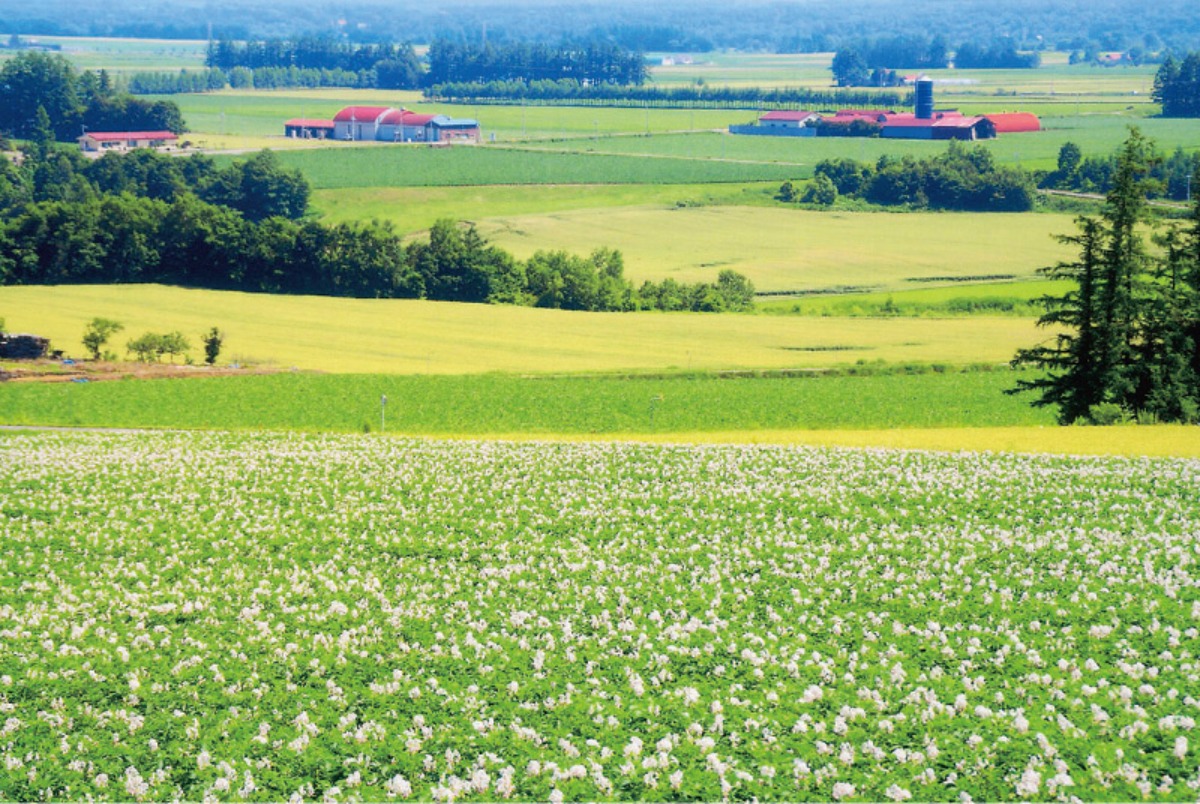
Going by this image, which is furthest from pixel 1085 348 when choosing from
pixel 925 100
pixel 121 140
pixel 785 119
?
pixel 785 119

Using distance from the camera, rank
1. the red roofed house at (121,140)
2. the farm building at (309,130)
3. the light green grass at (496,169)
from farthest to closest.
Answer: the farm building at (309,130)
the red roofed house at (121,140)
the light green grass at (496,169)

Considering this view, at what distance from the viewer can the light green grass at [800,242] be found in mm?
101500

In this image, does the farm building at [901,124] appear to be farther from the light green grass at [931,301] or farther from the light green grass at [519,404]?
the light green grass at [519,404]

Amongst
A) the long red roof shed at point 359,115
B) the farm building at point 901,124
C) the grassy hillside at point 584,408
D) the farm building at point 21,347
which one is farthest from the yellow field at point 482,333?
the long red roof shed at point 359,115

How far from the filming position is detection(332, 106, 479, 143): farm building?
18212cm

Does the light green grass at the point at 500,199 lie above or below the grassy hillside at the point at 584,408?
above

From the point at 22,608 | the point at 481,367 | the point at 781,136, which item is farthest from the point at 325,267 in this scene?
the point at 781,136

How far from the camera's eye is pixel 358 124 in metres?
187

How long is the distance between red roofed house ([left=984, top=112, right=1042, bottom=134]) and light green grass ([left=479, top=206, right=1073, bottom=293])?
58942 mm

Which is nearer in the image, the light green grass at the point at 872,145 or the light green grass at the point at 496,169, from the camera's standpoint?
the light green grass at the point at 496,169

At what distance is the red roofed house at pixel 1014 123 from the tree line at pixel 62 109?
10643cm

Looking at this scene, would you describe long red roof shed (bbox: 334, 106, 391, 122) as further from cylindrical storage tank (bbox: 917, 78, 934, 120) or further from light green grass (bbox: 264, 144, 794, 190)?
cylindrical storage tank (bbox: 917, 78, 934, 120)

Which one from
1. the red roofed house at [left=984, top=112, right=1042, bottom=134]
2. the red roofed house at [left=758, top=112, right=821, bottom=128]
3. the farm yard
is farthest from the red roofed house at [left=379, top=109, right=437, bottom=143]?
the farm yard

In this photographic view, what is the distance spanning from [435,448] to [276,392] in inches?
798
